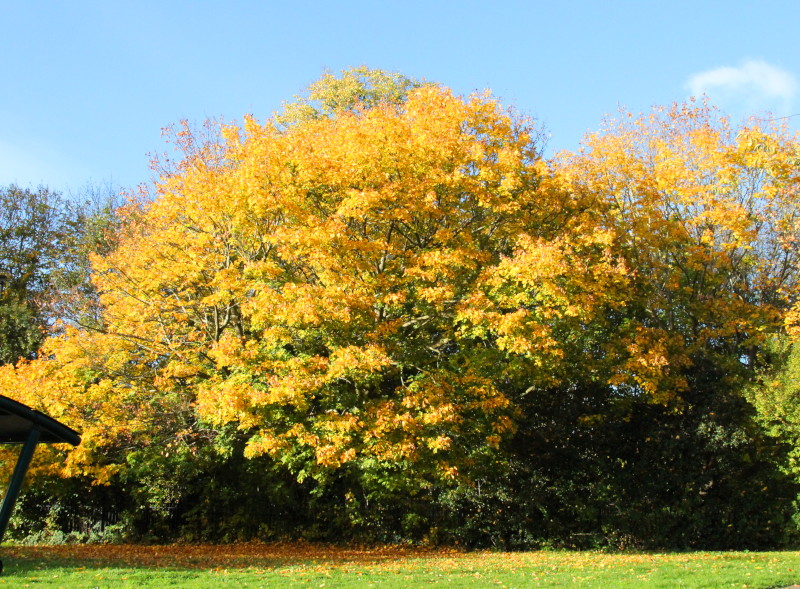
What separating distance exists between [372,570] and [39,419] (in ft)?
20.8

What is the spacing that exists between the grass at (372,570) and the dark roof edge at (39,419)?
2747 millimetres

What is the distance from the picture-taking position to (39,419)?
7094mm

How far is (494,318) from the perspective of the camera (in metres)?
13.2

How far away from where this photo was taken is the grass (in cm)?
943

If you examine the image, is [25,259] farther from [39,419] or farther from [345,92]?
[39,419]

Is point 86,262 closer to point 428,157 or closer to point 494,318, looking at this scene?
point 428,157

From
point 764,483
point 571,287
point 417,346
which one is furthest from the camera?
point 764,483

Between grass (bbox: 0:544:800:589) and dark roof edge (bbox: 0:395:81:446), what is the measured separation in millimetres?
2747

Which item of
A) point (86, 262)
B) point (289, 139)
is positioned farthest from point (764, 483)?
point (86, 262)

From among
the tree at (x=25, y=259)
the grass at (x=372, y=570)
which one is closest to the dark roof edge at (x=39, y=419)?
the grass at (x=372, y=570)

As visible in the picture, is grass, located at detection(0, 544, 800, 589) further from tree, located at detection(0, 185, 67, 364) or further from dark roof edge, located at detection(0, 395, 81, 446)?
tree, located at detection(0, 185, 67, 364)

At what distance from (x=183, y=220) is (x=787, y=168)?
50.8ft

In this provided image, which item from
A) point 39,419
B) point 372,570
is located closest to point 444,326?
point 372,570

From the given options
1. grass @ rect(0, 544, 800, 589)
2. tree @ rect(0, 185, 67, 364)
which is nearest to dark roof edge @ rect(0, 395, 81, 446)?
grass @ rect(0, 544, 800, 589)
